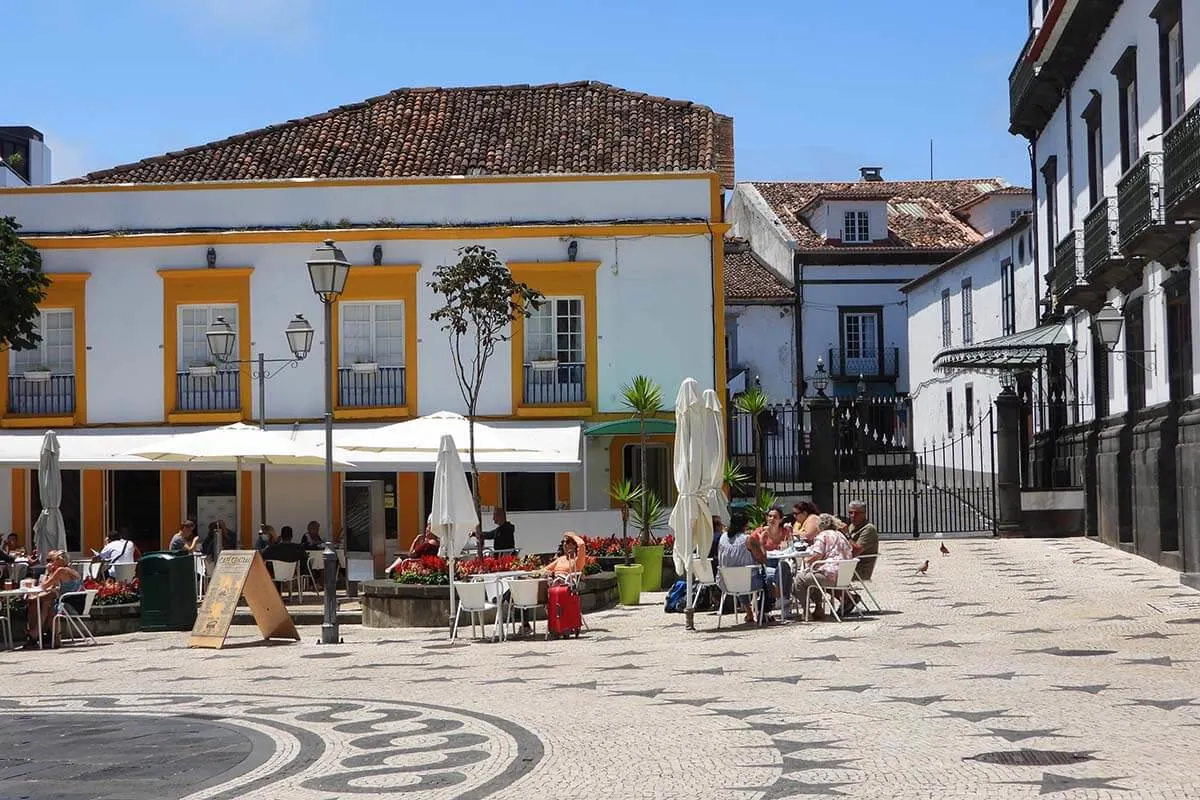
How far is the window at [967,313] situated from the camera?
45.1m

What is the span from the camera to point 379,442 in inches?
950

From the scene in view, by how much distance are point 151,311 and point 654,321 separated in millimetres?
8941

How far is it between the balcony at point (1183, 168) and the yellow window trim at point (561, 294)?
37.4 ft

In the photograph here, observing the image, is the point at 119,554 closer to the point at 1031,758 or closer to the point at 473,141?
the point at 473,141

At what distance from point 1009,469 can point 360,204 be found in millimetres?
12440

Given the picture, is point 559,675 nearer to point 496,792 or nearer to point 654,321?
point 496,792

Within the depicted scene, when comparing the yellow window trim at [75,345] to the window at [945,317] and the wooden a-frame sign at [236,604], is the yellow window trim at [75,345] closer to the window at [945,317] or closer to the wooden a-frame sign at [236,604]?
the wooden a-frame sign at [236,604]

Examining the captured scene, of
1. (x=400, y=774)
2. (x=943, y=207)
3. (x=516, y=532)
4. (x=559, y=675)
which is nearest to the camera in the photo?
A: (x=400, y=774)

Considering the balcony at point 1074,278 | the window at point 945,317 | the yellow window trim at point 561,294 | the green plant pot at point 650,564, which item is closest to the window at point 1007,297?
the window at point 945,317

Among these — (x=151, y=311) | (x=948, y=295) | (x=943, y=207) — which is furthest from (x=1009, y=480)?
(x=943, y=207)

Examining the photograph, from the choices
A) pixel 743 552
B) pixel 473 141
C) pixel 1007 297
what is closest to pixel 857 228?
pixel 1007 297

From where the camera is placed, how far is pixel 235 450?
22.3 metres

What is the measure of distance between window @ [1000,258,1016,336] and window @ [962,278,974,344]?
2848mm

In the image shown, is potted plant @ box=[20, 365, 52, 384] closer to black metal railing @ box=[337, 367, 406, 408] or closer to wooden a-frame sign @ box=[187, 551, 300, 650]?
black metal railing @ box=[337, 367, 406, 408]
